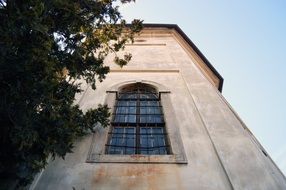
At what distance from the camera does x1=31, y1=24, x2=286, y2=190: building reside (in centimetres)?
512

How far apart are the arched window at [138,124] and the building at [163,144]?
2 centimetres

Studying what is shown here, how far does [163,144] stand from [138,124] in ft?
3.28

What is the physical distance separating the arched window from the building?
0.02m

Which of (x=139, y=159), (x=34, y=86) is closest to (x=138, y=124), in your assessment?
(x=139, y=159)

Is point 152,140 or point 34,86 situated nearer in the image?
point 34,86

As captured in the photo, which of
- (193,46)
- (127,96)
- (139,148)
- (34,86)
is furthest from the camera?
(193,46)

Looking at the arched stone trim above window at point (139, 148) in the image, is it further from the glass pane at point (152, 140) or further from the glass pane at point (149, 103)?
the glass pane at point (149, 103)

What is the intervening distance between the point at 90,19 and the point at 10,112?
253 centimetres

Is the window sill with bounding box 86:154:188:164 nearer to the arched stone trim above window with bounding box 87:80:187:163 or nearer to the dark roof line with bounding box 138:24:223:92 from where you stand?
the arched stone trim above window with bounding box 87:80:187:163

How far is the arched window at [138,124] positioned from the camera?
6340 mm

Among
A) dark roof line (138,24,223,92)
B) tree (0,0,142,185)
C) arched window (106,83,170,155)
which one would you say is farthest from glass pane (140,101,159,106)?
dark roof line (138,24,223,92)

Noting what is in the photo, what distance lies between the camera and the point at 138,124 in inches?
285

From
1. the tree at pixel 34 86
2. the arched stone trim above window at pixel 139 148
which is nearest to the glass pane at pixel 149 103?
the arched stone trim above window at pixel 139 148

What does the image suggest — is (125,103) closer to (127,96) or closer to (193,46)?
(127,96)
